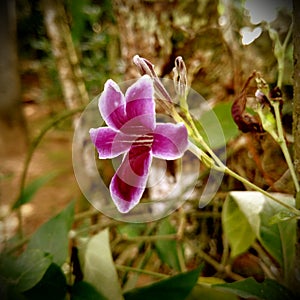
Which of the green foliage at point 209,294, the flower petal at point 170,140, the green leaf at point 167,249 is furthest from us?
the green leaf at point 167,249

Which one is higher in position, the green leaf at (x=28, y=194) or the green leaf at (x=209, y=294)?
the green leaf at (x=28, y=194)

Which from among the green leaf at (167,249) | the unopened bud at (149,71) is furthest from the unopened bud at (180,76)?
the green leaf at (167,249)

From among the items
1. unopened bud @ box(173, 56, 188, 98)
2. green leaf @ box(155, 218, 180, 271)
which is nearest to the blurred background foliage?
green leaf @ box(155, 218, 180, 271)

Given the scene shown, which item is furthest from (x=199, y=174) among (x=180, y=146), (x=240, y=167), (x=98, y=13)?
(x=98, y=13)

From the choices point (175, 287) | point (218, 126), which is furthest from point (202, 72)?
point (175, 287)

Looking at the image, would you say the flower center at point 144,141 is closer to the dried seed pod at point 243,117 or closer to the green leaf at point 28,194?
the dried seed pod at point 243,117

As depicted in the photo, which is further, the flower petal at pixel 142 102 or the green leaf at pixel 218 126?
the green leaf at pixel 218 126

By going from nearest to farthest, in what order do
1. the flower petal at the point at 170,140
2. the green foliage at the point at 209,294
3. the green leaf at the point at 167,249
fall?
the flower petal at the point at 170,140, the green foliage at the point at 209,294, the green leaf at the point at 167,249

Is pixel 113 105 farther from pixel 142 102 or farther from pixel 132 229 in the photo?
pixel 132 229
